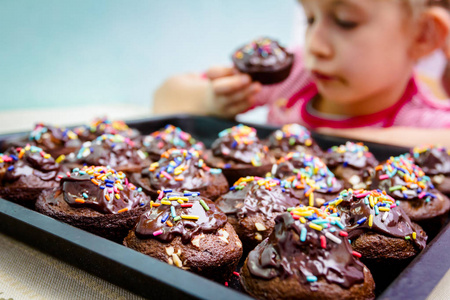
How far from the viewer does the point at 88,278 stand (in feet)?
4.97

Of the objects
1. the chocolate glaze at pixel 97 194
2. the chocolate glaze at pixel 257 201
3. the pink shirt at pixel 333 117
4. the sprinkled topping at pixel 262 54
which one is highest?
the sprinkled topping at pixel 262 54

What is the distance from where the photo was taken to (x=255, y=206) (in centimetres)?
179

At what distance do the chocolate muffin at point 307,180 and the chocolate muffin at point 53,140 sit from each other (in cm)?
136

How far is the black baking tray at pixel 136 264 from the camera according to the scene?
1.13 meters

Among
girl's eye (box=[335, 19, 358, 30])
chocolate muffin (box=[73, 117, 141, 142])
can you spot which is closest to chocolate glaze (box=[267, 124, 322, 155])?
girl's eye (box=[335, 19, 358, 30])

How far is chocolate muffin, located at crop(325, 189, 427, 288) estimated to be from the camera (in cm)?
157

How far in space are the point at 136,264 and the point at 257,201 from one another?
715 mm

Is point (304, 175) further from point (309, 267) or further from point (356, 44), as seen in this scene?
point (356, 44)

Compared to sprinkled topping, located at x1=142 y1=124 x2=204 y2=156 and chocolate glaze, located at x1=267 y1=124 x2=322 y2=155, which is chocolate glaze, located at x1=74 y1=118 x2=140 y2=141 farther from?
chocolate glaze, located at x1=267 y1=124 x2=322 y2=155

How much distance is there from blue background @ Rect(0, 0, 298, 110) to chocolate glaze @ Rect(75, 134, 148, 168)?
1.84 m

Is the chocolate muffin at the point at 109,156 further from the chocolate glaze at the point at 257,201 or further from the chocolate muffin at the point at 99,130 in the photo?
the chocolate glaze at the point at 257,201

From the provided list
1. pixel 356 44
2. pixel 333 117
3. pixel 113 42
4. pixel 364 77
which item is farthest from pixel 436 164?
pixel 113 42

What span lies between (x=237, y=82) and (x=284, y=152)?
897 millimetres

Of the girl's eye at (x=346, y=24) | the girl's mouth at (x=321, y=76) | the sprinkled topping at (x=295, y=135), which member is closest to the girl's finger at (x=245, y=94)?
the girl's mouth at (x=321, y=76)
